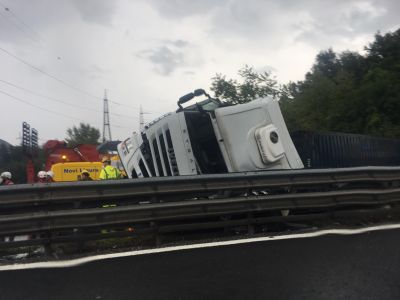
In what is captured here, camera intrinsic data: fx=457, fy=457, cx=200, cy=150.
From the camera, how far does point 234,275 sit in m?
4.00

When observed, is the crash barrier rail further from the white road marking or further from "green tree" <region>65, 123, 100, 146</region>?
"green tree" <region>65, 123, 100, 146</region>

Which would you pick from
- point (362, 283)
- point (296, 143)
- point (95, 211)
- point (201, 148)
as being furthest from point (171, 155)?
point (362, 283)

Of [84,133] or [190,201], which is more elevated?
[84,133]

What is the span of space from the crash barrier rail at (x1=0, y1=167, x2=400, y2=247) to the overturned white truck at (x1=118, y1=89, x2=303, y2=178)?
1363 millimetres

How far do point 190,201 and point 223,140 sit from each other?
8.37 feet

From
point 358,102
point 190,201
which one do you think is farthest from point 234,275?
point 358,102

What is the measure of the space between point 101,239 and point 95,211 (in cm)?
33

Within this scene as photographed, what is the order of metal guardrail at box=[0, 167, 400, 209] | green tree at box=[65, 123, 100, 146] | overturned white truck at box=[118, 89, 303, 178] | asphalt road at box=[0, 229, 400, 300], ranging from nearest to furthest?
asphalt road at box=[0, 229, 400, 300] < metal guardrail at box=[0, 167, 400, 209] < overturned white truck at box=[118, 89, 303, 178] < green tree at box=[65, 123, 100, 146]

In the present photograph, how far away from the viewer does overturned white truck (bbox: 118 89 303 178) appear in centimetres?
762

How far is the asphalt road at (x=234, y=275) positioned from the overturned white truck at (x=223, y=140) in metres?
2.80

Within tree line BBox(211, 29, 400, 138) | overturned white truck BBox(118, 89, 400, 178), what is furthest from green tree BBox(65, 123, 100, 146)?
overturned white truck BBox(118, 89, 400, 178)

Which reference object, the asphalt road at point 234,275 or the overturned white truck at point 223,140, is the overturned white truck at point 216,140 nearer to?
the overturned white truck at point 223,140

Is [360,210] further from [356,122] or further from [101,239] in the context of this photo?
[356,122]

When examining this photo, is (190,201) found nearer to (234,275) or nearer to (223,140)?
(234,275)
